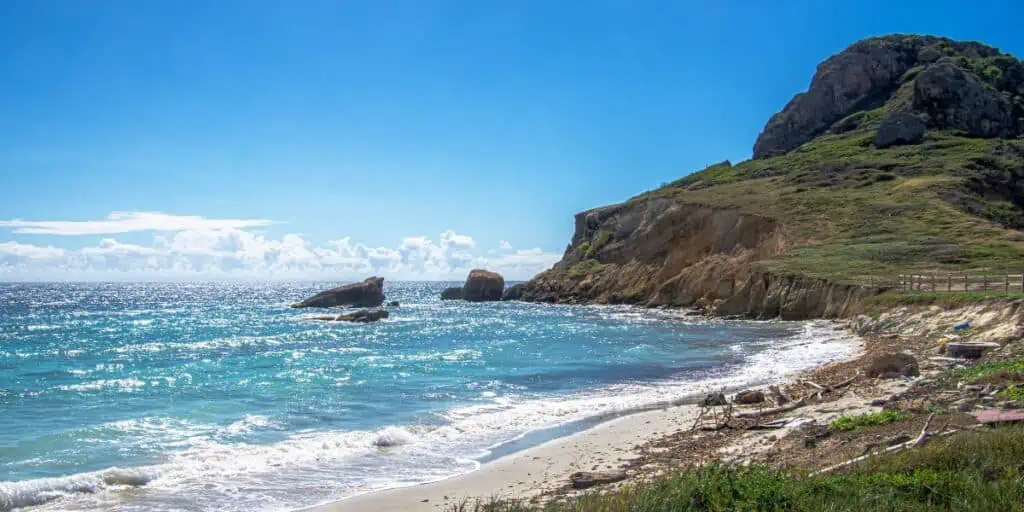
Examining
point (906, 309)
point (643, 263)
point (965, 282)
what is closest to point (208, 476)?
point (906, 309)

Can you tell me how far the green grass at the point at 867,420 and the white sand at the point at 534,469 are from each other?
3.52m

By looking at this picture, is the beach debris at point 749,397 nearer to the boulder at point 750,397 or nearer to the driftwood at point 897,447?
the boulder at point 750,397

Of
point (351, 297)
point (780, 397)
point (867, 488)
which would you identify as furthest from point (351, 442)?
point (351, 297)

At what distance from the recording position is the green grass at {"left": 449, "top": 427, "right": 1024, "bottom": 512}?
6121 mm

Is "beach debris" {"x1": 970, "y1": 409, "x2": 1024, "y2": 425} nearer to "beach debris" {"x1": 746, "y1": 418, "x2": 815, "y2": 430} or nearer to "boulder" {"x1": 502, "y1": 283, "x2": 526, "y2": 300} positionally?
"beach debris" {"x1": 746, "y1": 418, "x2": 815, "y2": 430}

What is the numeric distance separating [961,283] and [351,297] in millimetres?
68821

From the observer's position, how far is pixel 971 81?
Answer: 97500 millimetres

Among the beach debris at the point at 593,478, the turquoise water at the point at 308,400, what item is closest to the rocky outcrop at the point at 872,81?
the turquoise water at the point at 308,400

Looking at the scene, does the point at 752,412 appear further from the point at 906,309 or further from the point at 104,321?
the point at 104,321

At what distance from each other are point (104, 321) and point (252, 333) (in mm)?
23545

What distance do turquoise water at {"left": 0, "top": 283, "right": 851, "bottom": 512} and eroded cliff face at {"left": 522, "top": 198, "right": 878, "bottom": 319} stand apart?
5123 mm

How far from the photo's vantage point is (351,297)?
89500 mm

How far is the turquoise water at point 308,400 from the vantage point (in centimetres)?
1255

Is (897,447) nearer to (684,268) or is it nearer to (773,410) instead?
(773,410)
